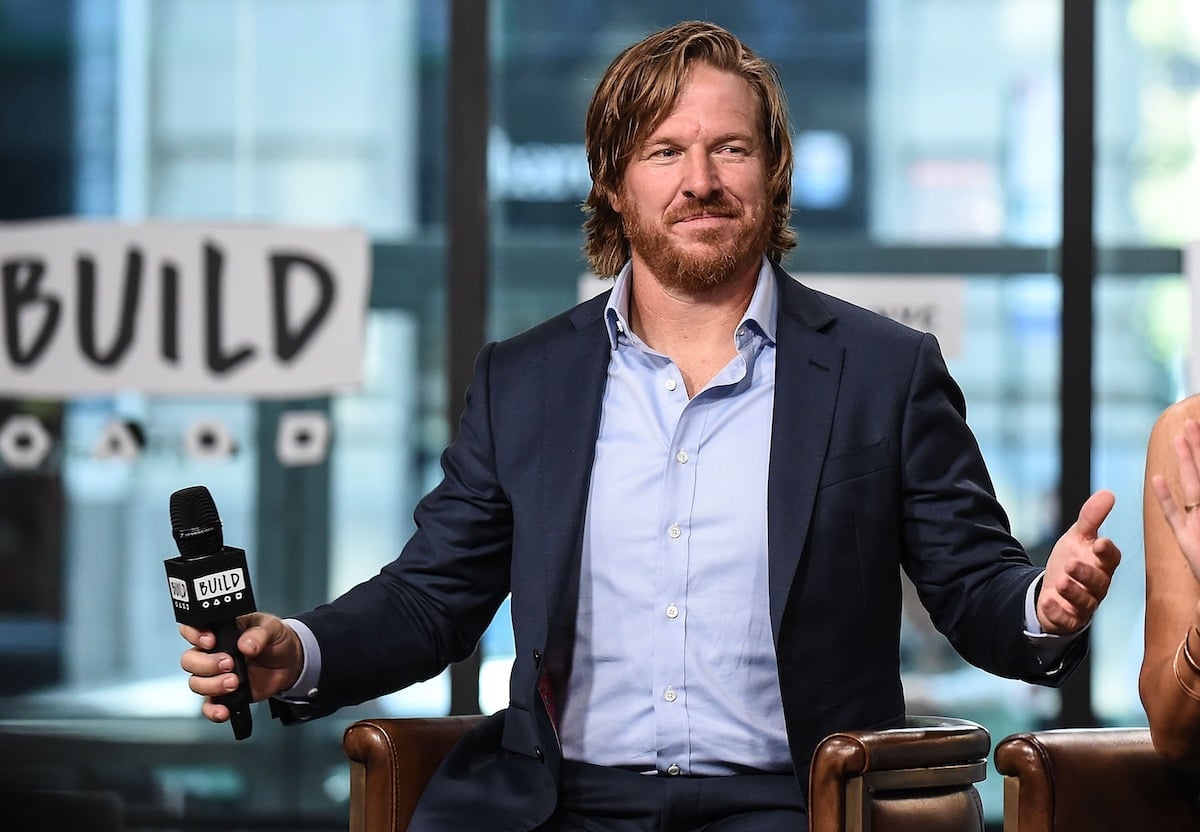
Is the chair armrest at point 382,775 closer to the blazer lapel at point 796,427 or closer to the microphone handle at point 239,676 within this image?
the microphone handle at point 239,676

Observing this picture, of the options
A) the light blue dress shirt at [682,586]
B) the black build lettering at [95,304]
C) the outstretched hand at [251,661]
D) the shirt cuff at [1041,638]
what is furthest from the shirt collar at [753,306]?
the black build lettering at [95,304]

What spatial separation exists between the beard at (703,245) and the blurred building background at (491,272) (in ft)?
5.55

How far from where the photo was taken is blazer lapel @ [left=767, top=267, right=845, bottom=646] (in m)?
2.11

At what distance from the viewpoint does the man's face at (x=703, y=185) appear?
223 centimetres

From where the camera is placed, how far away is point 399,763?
2.26m

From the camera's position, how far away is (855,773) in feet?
6.37

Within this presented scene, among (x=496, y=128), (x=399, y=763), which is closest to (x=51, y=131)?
(x=496, y=128)

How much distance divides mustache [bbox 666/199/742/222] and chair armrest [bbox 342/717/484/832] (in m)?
0.86

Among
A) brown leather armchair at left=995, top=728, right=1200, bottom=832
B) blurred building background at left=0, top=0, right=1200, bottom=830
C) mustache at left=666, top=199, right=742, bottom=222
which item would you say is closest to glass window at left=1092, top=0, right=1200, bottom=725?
blurred building background at left=0, top=0, right=1200, bottom=830

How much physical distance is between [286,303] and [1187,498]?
2.60 meters

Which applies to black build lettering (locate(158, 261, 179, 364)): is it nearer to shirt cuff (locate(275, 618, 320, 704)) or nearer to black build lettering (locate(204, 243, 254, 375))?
black build lettering (locate(204, 243, 254, 375))

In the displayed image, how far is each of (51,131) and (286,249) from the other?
72cm

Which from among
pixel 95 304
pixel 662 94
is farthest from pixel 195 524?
pixel 95 304

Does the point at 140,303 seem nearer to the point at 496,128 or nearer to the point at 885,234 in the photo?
the point at 496,128
